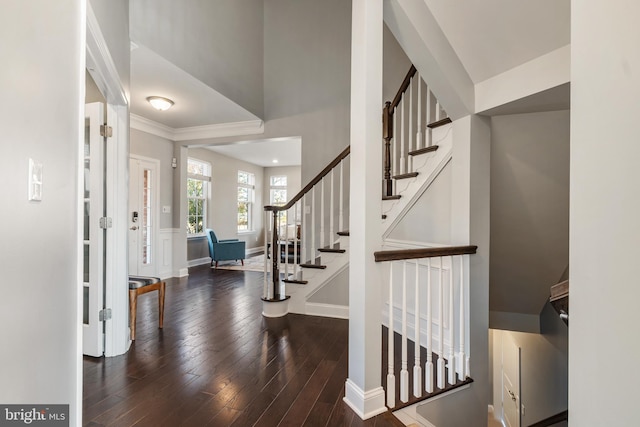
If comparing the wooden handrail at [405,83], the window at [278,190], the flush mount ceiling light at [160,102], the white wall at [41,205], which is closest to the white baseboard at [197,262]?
the window at [278,190]

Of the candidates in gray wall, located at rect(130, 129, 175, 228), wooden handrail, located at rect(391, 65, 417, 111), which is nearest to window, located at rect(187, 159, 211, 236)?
gray wall, located at rect(130, 129, 175, 228)

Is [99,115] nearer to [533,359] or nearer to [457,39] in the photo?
[457,39]

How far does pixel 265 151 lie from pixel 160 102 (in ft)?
12.0

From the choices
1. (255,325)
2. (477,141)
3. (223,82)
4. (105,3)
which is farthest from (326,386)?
(223,82)

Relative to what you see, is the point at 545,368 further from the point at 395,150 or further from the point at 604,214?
the point at 604,214

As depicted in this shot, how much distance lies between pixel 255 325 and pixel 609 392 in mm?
2834

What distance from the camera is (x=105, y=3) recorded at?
1887 mm

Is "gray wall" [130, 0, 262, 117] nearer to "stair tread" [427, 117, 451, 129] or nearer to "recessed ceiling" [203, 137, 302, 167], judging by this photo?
"recessed ceiling" [203, 137, 302, 167]

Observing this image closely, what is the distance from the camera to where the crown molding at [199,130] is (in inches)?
188

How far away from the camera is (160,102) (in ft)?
12.8

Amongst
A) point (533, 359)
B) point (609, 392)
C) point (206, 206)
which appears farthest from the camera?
point (206, 206)

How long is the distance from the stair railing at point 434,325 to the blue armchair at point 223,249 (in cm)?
472

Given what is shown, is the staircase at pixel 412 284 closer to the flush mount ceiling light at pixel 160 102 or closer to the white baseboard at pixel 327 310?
the white baseboard at pixel 327 310

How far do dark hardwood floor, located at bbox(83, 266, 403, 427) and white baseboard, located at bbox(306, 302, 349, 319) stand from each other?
11cm
